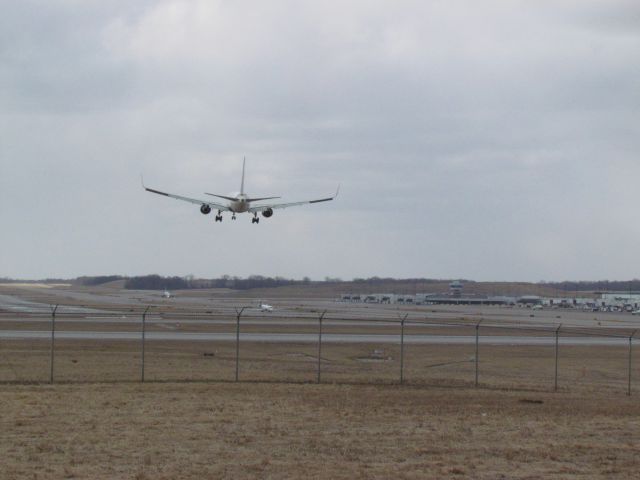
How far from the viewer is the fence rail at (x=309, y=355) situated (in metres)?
41.2

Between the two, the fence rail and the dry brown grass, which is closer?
the dry brown grass

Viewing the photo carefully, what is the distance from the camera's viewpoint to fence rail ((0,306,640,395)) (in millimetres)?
41250

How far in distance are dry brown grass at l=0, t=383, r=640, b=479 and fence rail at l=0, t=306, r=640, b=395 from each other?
5.70 meters

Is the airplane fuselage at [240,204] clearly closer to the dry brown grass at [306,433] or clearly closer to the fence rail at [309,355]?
the fence rail at [309,355]

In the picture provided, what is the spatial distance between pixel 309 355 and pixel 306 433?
95.2ft

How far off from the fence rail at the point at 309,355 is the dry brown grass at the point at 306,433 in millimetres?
5702

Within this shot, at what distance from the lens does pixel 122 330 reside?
234ft

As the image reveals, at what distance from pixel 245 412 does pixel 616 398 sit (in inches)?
606

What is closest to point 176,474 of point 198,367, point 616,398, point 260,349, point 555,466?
point 555,466

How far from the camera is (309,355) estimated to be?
53.7m

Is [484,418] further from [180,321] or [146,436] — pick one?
[180,321]

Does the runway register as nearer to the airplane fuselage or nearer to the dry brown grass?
the airplane fuselage

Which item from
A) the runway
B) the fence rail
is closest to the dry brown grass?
the fence rail

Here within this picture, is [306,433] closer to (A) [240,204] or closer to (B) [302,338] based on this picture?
(A) [240,204]
